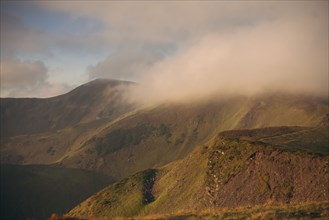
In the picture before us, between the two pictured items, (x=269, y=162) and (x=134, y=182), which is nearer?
(x=269, y=162)

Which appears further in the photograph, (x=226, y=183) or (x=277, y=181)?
(x=226, y=183)

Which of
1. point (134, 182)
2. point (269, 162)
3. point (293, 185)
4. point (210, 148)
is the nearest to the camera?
point (293, 185)

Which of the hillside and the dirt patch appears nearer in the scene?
the dirt patch

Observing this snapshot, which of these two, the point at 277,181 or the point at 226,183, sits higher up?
the point at 226,183

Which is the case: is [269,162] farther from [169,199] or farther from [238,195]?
[169,199]

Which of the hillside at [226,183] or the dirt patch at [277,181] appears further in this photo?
the hillside at [226,183]

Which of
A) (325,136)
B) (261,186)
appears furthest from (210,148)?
(325,136)

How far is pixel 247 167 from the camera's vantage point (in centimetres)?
9144

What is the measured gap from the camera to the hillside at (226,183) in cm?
8019

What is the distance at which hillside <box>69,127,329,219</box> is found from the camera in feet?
263

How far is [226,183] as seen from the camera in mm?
90688

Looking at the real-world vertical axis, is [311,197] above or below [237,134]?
below

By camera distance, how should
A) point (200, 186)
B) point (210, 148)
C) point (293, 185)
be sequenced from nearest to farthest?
point (293, 185) < point (200, 186) < point (210, 148)

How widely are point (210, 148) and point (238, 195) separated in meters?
30.6
